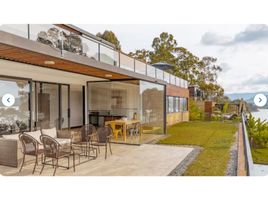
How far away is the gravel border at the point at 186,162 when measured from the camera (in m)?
5.54

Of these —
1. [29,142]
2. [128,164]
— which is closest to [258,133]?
[128,164]

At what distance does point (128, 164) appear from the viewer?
20.0 ft

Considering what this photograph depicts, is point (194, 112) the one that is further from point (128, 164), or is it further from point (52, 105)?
point (128, 164)

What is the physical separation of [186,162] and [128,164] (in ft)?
5.34

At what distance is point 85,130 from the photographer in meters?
7.19

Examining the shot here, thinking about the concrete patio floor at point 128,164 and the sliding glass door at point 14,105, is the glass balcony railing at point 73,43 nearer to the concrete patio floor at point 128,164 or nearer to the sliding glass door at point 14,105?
the sliding glass door at point 14,105

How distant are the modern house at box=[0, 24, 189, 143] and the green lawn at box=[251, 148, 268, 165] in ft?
13.9

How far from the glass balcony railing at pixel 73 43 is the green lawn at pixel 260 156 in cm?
598

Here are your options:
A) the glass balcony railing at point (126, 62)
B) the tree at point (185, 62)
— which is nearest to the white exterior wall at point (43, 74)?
the glass balcony railing at point (126, 62)

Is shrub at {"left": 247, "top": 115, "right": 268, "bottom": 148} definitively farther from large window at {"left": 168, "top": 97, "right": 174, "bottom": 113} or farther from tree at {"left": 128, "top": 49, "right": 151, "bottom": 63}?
tree at {"left": 128, "top": 49, "right": 151, "bottom": 63}

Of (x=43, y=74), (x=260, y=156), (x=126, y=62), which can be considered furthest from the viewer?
(x=260, y=156)

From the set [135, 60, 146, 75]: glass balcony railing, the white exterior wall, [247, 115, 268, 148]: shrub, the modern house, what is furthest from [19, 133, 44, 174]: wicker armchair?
[247, 115, 268, 148]: shrub

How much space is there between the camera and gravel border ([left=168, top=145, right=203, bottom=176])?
18.2 ft
